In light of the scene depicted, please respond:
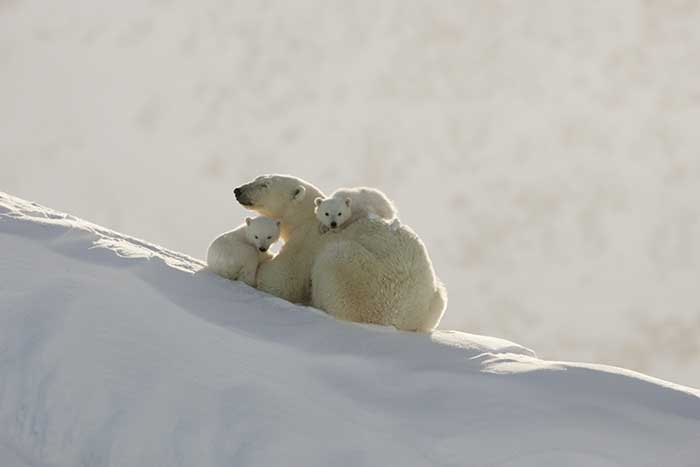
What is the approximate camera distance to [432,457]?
2891 mm

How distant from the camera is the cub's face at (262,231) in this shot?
14.5ft

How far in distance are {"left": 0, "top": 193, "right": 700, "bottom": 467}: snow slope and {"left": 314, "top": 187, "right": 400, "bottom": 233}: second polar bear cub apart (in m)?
0.47

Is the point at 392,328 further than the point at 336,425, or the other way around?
the point at 392,328

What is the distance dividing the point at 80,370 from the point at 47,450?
32cm

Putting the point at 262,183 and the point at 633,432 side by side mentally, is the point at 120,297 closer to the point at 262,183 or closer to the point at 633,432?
the point at 262,183

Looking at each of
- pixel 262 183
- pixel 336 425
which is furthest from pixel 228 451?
pixel 262 183

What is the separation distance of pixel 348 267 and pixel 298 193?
0.63 meters

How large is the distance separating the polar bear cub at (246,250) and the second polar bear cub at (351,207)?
270mm

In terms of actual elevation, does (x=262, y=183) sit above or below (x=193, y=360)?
above

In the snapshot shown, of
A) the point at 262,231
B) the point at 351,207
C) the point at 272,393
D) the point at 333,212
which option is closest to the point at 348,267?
the point at 333,212

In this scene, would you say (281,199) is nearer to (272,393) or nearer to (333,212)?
(333,212)

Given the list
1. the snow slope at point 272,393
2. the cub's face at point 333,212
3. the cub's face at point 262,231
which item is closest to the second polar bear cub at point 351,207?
the cub's face at point 333,212

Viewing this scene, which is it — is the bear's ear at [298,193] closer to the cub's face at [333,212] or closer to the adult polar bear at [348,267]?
the adult polar bear at [348,267]

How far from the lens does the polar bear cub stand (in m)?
4.42
